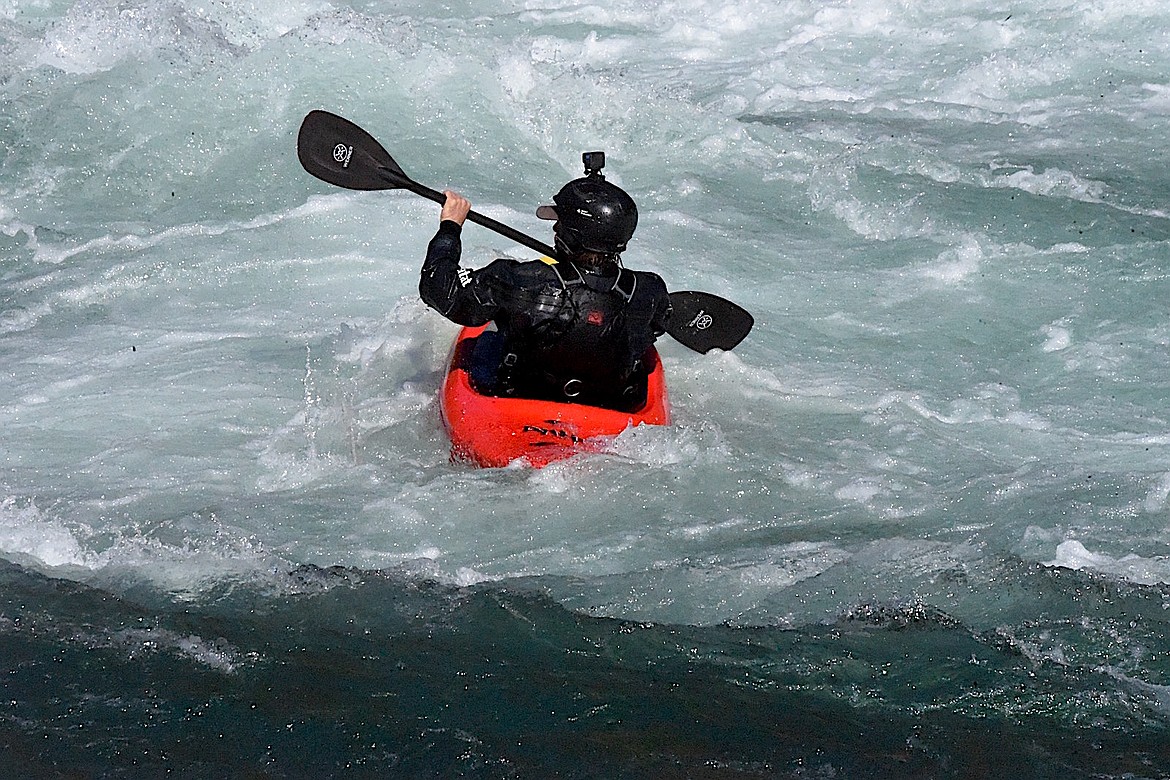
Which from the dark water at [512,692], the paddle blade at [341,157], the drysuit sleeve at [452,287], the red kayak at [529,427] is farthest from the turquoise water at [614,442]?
the paddle blade at [341,157]

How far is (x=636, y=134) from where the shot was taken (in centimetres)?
883

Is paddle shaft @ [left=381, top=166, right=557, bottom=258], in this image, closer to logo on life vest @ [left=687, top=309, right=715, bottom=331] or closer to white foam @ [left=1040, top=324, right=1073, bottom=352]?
logo on life vest @ [left=687, top=309, right=715, bottom=331]

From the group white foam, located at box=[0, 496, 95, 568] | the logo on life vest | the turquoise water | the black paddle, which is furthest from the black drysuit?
white foam, located at box=[0, 496, 95, 568]

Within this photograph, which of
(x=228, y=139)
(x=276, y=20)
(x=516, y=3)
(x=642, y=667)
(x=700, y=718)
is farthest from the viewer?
(x=516, y=3)

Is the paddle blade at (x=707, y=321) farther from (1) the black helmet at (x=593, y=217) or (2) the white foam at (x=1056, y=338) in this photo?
(2) the white foam at (x=1056, y=338)

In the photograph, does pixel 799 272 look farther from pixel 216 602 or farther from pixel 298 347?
pixel 216 602

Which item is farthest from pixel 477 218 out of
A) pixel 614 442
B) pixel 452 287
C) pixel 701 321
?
pixel 701 321

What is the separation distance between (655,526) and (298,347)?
2315mm

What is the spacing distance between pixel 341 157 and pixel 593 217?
A: 1390 millimetres

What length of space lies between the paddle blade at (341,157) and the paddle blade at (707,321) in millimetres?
1285

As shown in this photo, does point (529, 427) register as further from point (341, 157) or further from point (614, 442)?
point (341, 157)

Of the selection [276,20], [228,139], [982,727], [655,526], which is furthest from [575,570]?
[276,20]

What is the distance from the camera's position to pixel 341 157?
5.37m

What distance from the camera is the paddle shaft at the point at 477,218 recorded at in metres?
4.94
